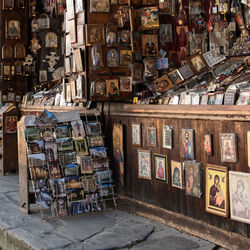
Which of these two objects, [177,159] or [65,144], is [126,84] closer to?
[65,144]

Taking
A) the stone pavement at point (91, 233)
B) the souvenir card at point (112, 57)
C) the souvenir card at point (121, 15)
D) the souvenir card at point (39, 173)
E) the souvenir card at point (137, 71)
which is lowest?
the stone pavement at point (91, 233)

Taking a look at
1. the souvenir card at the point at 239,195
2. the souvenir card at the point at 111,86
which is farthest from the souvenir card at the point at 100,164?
the souvenir card at the point at 239,195

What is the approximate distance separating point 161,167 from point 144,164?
43 cm

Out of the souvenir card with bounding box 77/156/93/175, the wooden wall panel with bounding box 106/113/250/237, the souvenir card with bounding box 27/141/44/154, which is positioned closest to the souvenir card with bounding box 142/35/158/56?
the wooden wall panel with bounding box 106/113/250/237

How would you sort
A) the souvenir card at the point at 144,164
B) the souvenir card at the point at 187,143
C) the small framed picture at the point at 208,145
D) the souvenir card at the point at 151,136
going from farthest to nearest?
the souvenir card at the point at 144,164, the souvenir card at the point at 151,136, the souvenir card at the point at 187,143, the small framed picture at the point at 208,145

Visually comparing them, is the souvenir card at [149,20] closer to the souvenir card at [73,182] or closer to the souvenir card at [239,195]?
the souvenir card at [73,182]

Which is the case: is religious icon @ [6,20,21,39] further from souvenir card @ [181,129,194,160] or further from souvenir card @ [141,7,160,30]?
souvenir card @ [181,129,194,160]

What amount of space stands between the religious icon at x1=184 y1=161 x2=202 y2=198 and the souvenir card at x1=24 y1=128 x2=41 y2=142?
216 centimetres

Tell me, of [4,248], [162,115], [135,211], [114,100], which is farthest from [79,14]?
[4,248]

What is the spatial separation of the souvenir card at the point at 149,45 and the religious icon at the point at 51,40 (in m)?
5.54

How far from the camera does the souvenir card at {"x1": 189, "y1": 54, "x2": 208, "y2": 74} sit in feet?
24.1

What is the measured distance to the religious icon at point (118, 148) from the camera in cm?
701

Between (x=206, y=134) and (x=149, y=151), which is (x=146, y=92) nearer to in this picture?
(x=149, y=151)

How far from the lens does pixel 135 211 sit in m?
6.73
